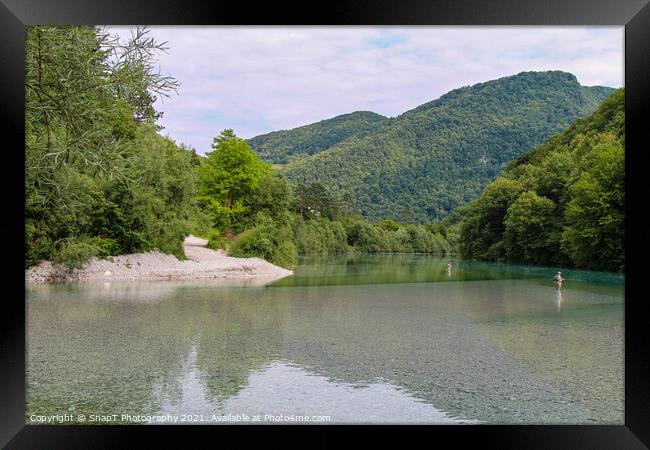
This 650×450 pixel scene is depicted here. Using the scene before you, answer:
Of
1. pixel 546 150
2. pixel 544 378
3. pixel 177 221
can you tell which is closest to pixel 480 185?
pixel 546 150

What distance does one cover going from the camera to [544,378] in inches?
264

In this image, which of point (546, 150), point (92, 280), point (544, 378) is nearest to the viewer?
point (544, 378)

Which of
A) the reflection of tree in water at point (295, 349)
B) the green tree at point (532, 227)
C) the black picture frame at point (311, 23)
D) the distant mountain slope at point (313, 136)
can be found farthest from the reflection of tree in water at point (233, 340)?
the distant mountain slope at point (313, 136)

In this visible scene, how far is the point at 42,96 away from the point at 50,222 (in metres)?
12.5

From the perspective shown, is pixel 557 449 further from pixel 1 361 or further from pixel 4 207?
pixel 4 207

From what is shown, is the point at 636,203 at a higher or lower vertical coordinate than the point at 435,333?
higher

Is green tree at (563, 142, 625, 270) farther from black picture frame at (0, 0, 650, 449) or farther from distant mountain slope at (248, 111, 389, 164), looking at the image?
distant mountain slope at (248, 111, 389, 164)

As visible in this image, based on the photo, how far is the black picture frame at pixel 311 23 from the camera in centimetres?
375

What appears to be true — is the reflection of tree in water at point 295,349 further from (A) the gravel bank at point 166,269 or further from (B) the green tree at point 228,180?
(B) the green tree at point 228,180

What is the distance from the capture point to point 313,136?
59.7 metres

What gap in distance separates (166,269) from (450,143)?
56014mm

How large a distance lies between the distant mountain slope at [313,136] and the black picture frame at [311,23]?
42667 mm

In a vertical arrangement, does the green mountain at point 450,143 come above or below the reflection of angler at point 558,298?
above

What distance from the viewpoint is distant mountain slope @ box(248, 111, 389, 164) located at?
1996 inches
